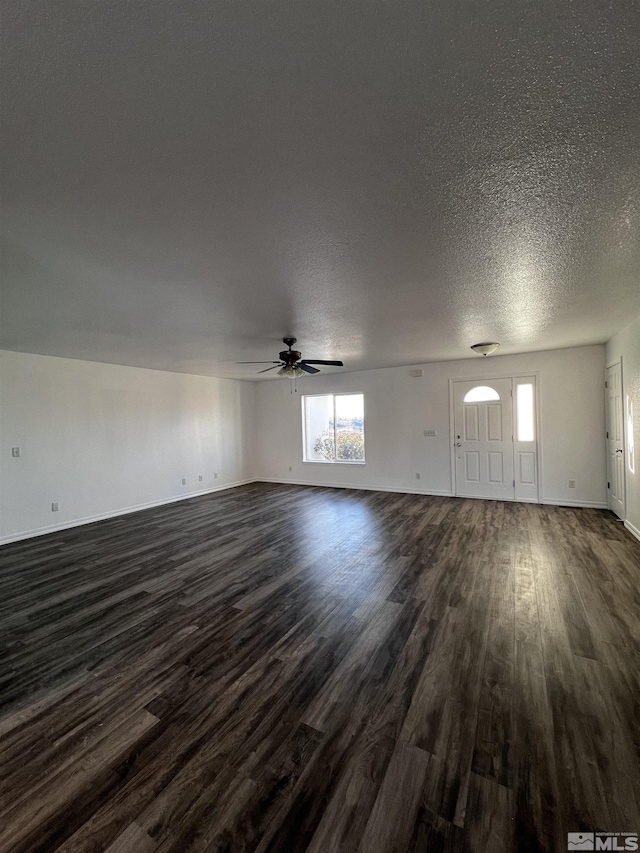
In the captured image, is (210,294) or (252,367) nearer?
(210,294)

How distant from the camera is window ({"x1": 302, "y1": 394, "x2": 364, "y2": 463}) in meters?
7.47

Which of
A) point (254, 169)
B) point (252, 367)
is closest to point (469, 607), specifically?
point (254, 169)

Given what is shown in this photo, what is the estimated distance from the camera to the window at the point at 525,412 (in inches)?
227

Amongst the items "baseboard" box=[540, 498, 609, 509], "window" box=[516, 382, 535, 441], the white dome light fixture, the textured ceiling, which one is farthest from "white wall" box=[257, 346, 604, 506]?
the textured ceiling

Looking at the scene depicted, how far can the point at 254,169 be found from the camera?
1432 millimetres

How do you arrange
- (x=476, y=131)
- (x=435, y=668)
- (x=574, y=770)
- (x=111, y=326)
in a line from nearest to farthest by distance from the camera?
(x=476, y=131)
(x=574, y=770)
(x=435, y=668)
(x=111, y=326)

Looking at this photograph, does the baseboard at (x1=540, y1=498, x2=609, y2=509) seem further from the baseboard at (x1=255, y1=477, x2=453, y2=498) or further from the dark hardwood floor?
the dark hardwood floor

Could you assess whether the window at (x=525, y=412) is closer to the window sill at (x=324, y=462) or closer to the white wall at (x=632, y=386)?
the white wall at (x=632, y=386)

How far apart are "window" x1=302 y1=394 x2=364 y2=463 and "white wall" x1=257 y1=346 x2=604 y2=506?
0.19 metres

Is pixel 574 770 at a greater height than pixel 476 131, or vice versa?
pixel 476 131

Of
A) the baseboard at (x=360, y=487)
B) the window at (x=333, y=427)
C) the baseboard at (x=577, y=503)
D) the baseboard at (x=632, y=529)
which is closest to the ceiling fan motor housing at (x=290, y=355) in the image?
the window at (x=333, y=427)

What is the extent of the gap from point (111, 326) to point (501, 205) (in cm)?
361

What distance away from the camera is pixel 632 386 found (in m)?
3.96

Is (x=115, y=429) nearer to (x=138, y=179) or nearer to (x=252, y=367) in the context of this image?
(x=252, y=367)
